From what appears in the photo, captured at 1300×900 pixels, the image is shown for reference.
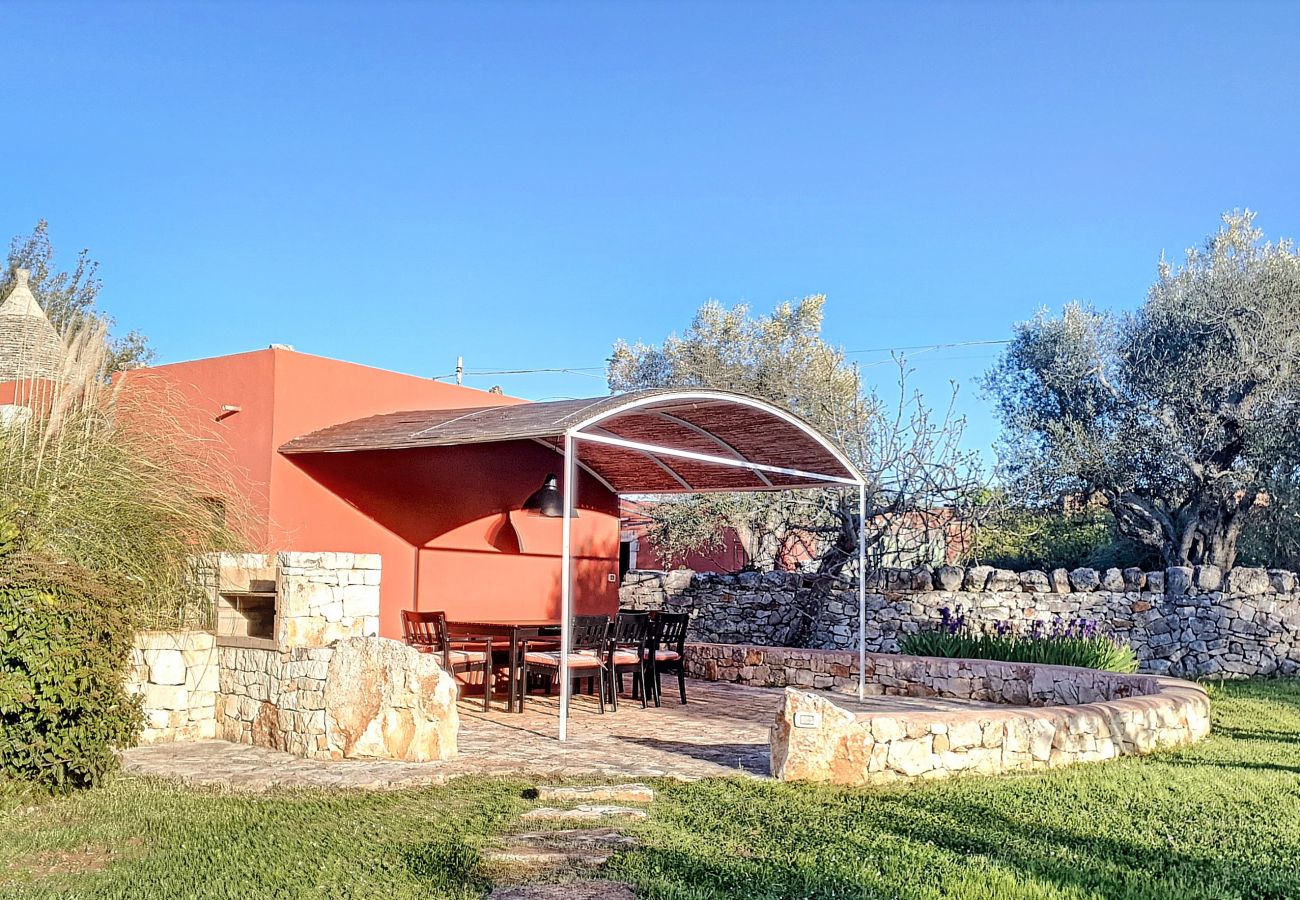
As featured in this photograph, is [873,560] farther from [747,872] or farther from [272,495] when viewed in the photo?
[747,872]

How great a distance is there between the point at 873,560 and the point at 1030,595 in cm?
263

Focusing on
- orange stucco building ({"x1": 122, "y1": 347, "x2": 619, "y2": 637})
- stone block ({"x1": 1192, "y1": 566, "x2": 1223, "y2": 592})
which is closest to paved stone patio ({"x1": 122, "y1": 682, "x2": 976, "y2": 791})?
orange stucco building ({"x1": 122, "y1": 347, "x2": 619, "y2": 637})

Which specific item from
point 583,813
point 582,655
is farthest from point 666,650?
point 583,813

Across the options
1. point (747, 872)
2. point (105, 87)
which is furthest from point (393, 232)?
point (747, 872)

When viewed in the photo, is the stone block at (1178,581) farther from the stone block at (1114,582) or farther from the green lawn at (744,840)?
the green lawn at (744,840)

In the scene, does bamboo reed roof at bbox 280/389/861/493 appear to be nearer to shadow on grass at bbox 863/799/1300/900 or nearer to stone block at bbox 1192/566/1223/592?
shadow on grass at bbox 863/799/1300/900

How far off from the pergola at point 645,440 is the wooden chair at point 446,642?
2.92 ft

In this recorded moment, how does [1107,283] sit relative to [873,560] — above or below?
above

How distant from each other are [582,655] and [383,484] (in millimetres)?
2567

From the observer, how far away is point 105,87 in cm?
1300

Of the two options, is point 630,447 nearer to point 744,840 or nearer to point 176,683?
point 176,683

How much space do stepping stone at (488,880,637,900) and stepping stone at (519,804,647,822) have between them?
100 centimetres

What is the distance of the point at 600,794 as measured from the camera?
5.66 metres

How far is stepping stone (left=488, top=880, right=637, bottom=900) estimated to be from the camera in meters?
3.90
